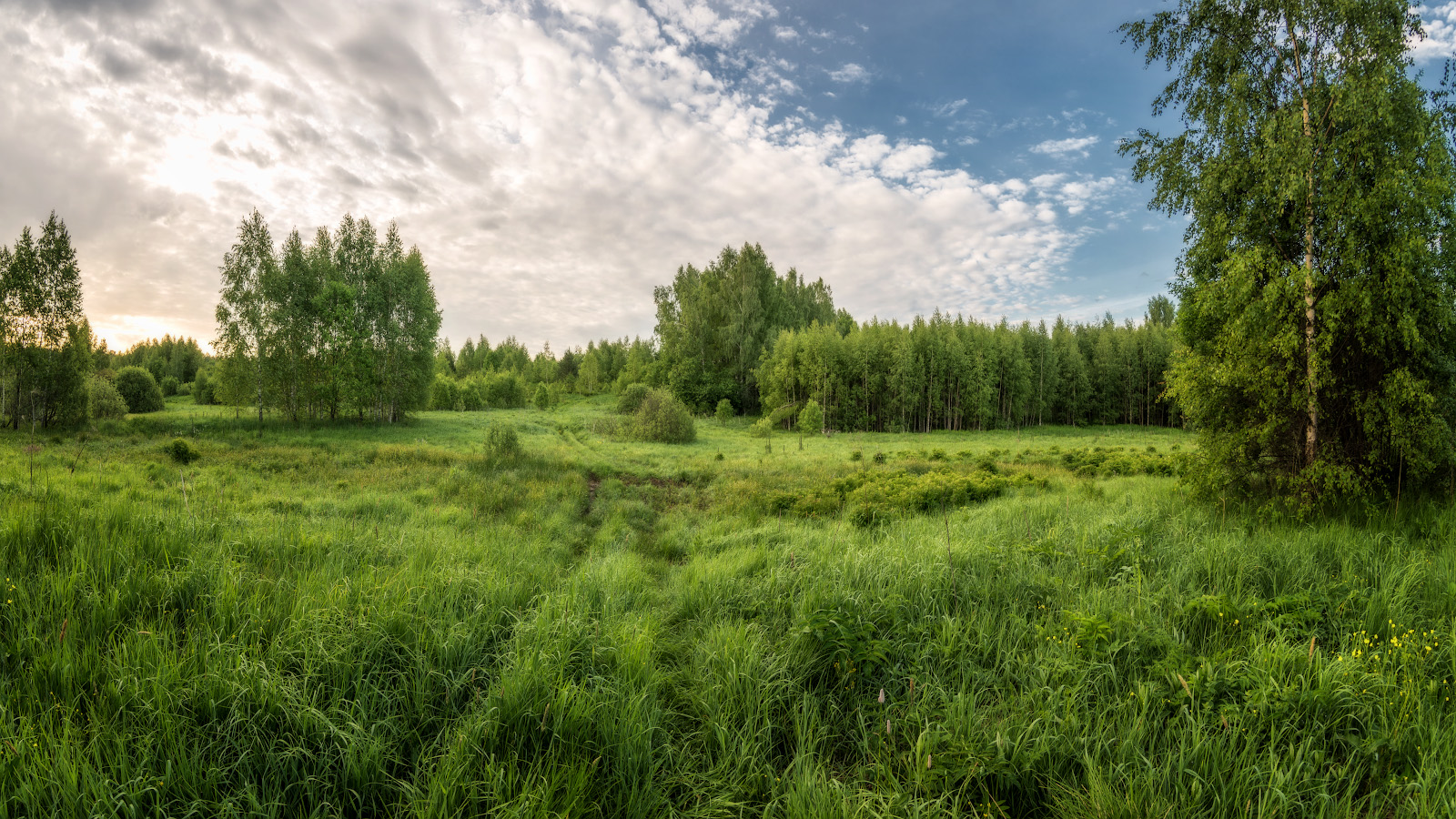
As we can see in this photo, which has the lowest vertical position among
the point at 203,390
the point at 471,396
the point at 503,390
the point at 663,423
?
the point at 663,423

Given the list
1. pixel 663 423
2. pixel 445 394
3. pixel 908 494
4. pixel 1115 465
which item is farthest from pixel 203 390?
pixel 1115 465

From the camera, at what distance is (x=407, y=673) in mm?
3398

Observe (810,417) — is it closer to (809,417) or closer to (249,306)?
(809,417)

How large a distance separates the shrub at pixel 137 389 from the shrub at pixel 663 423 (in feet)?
146

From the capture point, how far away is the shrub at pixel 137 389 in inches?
1762

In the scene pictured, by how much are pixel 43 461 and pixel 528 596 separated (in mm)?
17926

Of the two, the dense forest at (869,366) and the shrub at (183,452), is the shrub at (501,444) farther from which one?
the dense forest at (869,366)

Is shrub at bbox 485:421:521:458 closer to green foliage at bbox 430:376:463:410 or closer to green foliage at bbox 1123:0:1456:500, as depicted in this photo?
green foliage at bbox 1123:0:1456:500

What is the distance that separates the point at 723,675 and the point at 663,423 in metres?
31.1

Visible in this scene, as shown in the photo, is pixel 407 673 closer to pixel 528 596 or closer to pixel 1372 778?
pixel 528 596

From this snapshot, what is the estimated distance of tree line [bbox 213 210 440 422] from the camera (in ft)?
100

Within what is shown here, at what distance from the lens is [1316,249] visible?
772cm

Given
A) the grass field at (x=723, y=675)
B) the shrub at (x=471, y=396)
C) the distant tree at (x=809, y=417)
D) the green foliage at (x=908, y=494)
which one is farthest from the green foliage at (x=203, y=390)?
the green foliage at (x=908, y=494)

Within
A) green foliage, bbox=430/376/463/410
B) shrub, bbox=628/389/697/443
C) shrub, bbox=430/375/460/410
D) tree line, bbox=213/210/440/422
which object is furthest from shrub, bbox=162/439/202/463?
shrub, bbox=430/375/460/410
